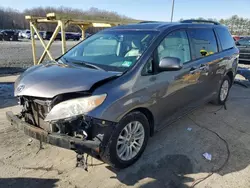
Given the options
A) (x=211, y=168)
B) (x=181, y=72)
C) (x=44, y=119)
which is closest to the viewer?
(x=44, y=119)

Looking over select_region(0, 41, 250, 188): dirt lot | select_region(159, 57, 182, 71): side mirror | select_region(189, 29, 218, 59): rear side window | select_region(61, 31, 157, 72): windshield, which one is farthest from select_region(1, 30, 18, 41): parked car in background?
select_region(159, 57, 182, 71): side mirror

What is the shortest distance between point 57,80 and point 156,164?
168 cm

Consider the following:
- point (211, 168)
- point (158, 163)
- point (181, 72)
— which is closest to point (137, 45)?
point (181, 72)

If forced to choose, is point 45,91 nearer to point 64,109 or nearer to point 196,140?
point 64,109

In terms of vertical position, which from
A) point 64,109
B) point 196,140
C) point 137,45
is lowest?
point 196,140

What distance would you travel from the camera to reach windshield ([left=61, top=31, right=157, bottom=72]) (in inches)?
123

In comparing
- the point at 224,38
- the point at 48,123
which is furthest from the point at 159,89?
the point at 224,38

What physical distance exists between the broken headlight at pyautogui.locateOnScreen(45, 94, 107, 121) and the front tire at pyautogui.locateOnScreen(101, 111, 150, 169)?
40 cm

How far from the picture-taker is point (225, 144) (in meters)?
3.70

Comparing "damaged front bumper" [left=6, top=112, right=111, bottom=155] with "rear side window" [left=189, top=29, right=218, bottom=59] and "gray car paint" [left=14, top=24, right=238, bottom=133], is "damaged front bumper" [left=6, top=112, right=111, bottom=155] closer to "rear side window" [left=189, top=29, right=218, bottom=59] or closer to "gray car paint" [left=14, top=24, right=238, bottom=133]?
"gray car paint" [left=14, top=24, right=238, bottom=133]

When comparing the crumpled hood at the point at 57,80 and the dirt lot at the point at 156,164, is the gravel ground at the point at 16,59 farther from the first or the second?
the crumpled hood at the point at 57,80

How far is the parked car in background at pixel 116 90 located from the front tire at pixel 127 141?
12 mm

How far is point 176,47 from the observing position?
11.9ft

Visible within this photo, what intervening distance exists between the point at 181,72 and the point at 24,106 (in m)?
2.28
